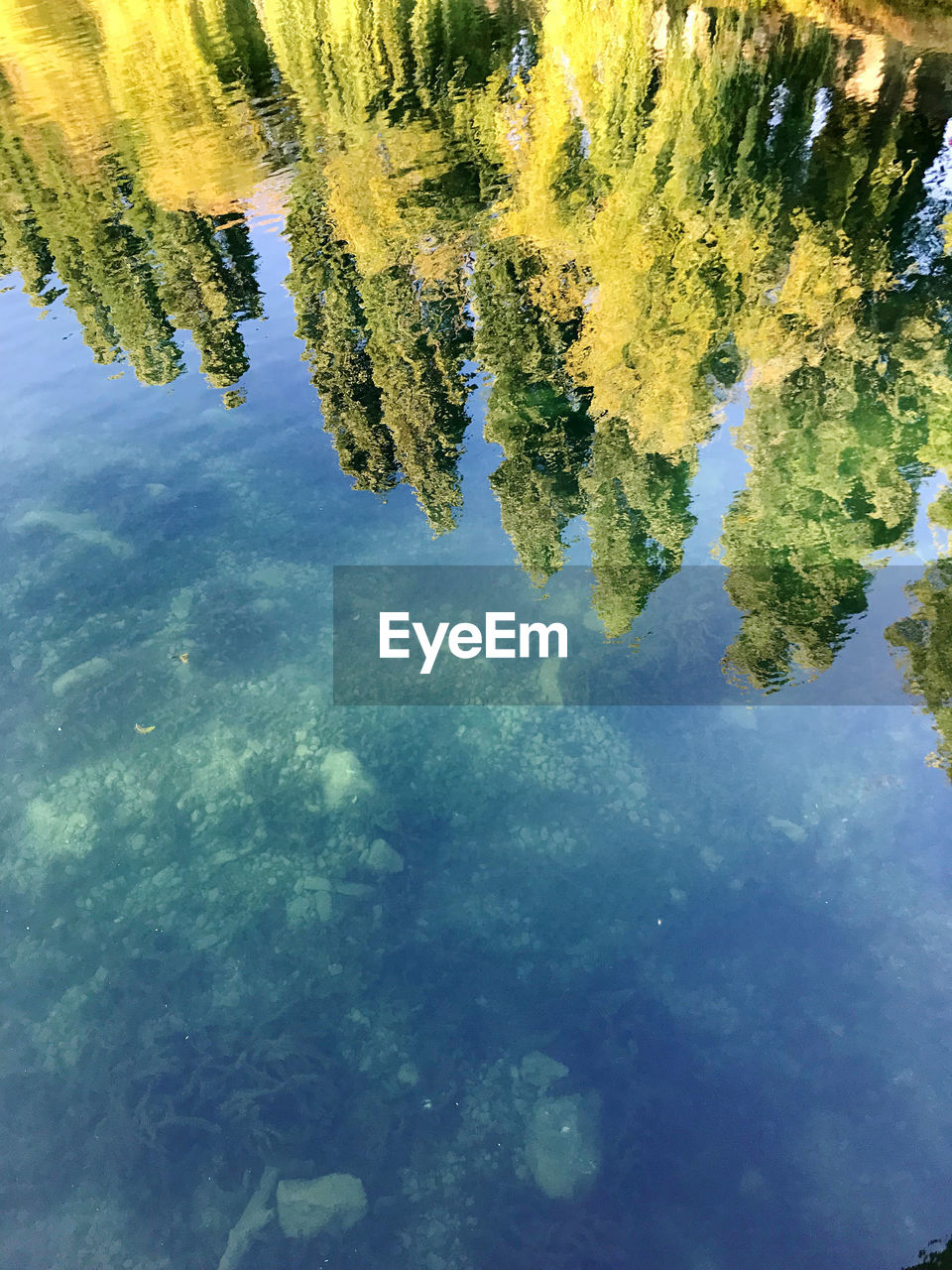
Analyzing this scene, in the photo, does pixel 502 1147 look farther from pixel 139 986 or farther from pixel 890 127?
pixel 890 127

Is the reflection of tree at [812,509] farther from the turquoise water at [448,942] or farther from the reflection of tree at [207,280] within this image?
the reflection of tree at [207,280]

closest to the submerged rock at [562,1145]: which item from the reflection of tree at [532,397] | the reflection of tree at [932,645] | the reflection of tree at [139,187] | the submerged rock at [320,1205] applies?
the submerged rock at [320,1205]

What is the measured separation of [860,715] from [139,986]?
10009 millimetres

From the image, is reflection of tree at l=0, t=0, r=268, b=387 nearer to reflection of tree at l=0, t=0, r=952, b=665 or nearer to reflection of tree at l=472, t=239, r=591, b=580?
reflection of tree at l=0, t=0, r=952, b=665

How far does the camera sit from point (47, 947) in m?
9.63

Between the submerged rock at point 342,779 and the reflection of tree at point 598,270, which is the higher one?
the reflection of tree at point 598,270

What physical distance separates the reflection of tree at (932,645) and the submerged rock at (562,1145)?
21.8 feet

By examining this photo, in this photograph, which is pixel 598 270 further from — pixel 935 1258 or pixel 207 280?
pixel 935 1258

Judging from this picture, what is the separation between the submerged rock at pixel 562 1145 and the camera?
25.4 ft

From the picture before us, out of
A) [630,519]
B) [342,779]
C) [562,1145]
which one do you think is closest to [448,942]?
[562,1145]

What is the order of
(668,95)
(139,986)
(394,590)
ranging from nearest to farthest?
(139,986) < (394,590) < (668,95)

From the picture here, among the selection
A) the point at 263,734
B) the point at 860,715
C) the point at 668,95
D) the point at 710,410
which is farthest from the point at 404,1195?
the point at 668,95

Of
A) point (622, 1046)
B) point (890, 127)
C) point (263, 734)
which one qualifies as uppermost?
point (890, 127)

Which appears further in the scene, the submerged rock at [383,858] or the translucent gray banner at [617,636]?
the translucent gray banner at [617,636]
